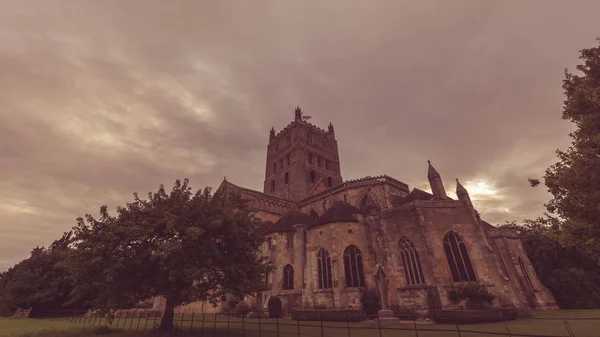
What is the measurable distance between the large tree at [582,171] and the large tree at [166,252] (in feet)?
55.5

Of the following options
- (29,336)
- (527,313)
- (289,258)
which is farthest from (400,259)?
(29,336)

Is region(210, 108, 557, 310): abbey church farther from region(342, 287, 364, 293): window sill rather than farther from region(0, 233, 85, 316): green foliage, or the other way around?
region(0, 233, 85, 316): green foliage

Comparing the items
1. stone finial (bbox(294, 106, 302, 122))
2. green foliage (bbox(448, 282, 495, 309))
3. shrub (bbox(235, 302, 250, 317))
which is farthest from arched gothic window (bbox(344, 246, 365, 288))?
stone finial (bbox(294, 106, 302, 122))

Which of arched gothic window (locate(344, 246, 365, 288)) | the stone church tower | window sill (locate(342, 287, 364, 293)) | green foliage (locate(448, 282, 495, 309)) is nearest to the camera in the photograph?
green foliage (locate(448, 282, 495, 309))

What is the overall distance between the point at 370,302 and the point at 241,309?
13316 millimetres

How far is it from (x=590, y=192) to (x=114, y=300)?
2414cm

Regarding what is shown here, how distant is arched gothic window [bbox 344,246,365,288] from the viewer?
2575cm

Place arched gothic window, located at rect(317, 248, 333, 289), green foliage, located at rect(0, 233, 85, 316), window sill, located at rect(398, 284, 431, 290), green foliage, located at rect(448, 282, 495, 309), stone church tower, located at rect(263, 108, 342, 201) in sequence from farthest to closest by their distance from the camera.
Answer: stone church tower, located at rect(263, 108, 342, 201) < green foliage, located at rect(0, 233, 85, 316) < arched gothic window, located at rect(317, 248, 333, 289) < window sill, located at rect(398, 284, 431, 290) < green foliage, located at rect(448, 282, 495, 309)

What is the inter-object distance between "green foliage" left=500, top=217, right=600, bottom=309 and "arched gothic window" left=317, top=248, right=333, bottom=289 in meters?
20.9

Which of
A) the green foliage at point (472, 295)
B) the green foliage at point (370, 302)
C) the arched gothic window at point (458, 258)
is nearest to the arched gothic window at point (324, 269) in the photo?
the green foliage at point (370, 302)

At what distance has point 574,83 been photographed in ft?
46.0

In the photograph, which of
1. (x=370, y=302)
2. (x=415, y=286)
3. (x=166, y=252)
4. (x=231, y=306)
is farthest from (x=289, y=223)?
(x=166, y=252)

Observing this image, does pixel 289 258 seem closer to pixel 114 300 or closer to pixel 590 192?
pixel 114 300

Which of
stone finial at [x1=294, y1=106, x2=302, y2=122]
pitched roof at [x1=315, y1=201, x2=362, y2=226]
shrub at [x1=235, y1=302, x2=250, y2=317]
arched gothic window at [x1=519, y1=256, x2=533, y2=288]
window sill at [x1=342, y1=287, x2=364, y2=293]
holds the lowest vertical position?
shrub at [x1=235, y1=302, x2=250, y2=317]
